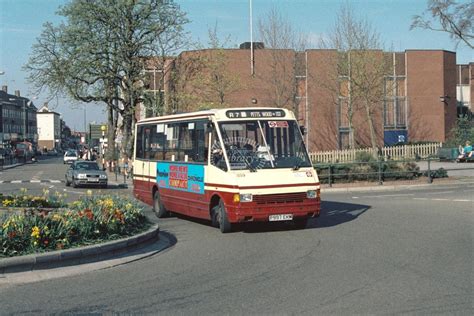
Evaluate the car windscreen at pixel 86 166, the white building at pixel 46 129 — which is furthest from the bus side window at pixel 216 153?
the white building at pixel 46 129

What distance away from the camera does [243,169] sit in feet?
44.6

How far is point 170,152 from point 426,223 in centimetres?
689

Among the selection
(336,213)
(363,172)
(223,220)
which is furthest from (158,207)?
(363,172)

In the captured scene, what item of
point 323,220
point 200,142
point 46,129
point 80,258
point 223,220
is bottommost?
point 323,220

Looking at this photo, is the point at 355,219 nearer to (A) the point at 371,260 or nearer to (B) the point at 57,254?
(A) the point at 371,260

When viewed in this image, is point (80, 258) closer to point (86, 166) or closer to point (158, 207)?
point (158, 207)

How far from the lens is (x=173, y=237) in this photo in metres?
13.5

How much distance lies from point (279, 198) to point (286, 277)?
474 cm

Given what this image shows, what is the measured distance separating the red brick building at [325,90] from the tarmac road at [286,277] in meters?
26.5

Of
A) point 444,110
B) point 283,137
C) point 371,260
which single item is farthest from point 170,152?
point 444,110

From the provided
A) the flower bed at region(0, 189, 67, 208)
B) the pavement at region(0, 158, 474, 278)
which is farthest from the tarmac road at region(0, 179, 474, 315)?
the flower bed at region(0, 189, 67, 208)

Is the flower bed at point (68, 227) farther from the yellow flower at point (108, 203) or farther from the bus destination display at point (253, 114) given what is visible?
the bus destination display at point (253, 114)

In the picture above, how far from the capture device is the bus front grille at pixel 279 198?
13305 millimetres

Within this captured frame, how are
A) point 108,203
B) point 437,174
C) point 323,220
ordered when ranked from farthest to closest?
point 437,174, point 323,220, point 108,203
